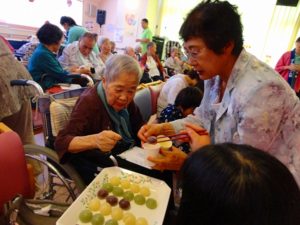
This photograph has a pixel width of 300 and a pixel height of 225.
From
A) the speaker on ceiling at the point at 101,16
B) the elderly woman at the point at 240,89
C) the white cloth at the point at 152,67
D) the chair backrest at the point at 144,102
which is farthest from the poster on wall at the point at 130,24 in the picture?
the elderly woman at the point at 240,89

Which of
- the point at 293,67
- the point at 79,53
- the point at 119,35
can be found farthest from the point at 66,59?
the point at 119,35

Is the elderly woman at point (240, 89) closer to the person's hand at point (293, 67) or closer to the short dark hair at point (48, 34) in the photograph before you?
the short dark hair at point (48, 34)

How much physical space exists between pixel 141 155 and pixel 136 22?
6.88 metres

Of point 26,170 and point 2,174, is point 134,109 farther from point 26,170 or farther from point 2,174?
point 2,174

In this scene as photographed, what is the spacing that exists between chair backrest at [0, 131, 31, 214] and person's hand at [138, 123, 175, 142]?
526 mm

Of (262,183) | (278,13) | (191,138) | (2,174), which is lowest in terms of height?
(2,174)

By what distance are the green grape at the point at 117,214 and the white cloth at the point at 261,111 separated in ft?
1.69

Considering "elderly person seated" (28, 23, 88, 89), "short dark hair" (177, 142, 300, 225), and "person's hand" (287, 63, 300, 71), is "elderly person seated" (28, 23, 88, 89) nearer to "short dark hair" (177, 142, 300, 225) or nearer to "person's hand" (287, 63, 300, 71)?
"short dark hair" (177, 142, 300, 225)

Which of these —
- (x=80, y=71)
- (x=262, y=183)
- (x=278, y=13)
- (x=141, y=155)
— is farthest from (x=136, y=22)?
(x=262, y=183)

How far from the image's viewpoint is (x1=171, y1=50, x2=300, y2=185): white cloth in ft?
2.90

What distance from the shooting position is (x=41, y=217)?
1.05 metres

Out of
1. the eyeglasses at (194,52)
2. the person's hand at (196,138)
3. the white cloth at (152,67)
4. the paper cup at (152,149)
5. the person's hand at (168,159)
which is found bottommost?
the white cloth at (152,67)

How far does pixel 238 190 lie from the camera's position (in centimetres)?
48

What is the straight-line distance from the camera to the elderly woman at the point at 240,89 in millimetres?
888
